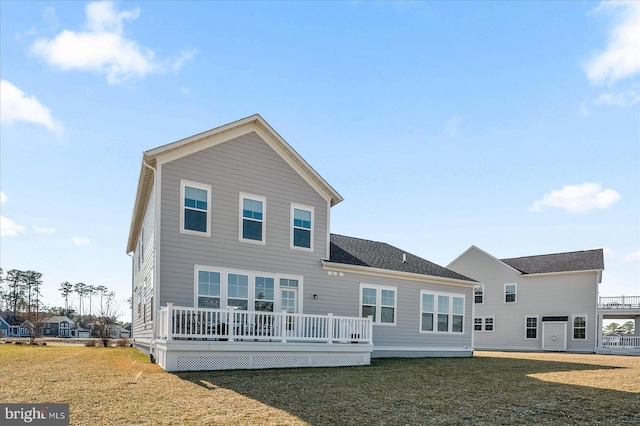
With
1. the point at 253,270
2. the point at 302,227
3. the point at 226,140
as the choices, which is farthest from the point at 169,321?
the point at 226,140

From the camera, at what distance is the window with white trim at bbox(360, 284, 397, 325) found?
1694cm

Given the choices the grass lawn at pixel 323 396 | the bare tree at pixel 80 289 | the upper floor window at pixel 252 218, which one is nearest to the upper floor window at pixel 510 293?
the grass lawn at pixel 323 396

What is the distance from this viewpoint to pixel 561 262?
29.6 meters

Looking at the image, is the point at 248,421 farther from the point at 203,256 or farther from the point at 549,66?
the point at 549,66

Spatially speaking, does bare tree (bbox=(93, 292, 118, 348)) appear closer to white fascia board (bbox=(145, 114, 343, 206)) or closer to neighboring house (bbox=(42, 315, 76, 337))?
white fascia board (bbox=(145, 114, 343, 206))

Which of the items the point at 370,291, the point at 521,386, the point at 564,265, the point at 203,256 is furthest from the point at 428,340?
the point at 564,265

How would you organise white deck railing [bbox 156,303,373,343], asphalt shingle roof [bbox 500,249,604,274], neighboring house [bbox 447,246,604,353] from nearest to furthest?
white deck railing [bbox 156,303,373,343]
neighboring house [bbox 447,246,604,353]
asphalt shingle roof [bbox 500,249,604,274]

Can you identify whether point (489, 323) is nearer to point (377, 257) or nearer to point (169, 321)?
point (377, 257)

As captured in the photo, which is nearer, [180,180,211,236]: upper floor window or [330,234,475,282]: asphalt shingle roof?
[180,180,211,236]: upper floor window

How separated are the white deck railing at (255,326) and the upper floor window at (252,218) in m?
2.50

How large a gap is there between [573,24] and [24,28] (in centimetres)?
1443

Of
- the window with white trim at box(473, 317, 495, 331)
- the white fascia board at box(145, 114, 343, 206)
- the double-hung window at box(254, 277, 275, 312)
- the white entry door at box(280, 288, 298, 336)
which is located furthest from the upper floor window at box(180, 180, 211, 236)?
the window with white trim at box(473, 317, 495, 331)

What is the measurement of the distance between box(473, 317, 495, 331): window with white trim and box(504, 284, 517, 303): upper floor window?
1.71 m

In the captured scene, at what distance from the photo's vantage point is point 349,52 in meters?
16.5
